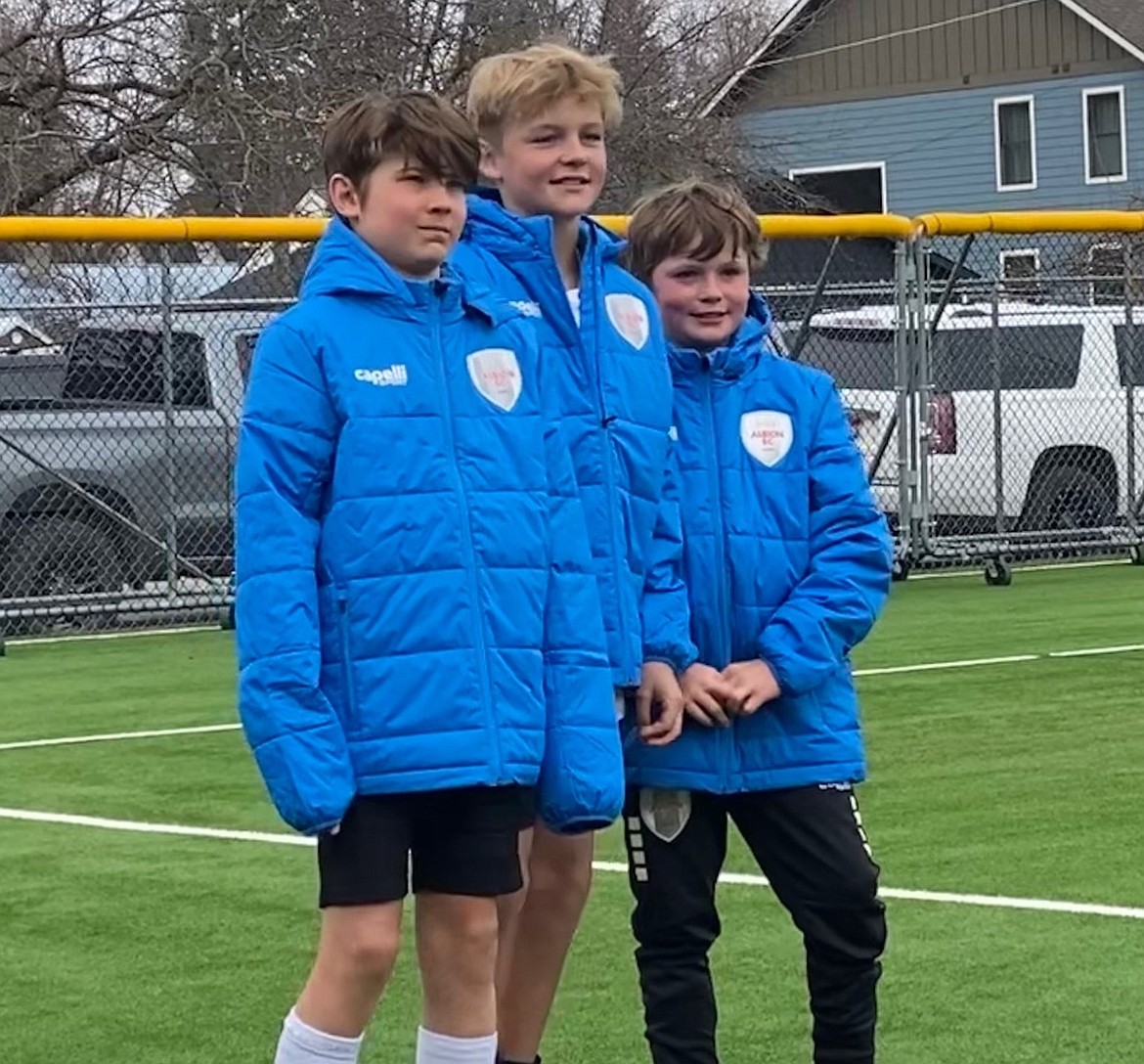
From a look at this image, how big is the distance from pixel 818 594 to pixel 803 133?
1491 inches

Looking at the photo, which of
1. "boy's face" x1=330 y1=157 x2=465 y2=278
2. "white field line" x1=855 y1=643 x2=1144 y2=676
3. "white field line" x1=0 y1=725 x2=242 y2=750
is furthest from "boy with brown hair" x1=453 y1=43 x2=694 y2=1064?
"white field line" x1=855 y1=643 x2=1144 y2=676

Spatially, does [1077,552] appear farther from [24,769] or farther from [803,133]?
[803,133]

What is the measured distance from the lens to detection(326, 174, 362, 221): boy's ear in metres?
3.94

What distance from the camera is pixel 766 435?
4422 mm

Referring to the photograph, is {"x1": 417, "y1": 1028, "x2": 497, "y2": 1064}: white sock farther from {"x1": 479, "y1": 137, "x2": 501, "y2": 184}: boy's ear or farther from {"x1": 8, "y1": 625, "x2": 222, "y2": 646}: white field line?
{"x1": 8, "y1": 625, "x2": 222, "y2": 646}: white field line

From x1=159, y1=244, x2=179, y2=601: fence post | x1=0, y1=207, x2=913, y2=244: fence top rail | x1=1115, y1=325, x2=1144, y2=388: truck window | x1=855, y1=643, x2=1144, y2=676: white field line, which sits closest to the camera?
x1=855, y1=643, x2=1144, y2=676: white field line

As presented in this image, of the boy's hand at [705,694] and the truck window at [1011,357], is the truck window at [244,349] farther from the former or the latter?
the boy's hand at [705,694]

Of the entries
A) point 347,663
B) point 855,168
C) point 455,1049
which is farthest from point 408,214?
→ point 855,168

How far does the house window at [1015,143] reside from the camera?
40.0 meters

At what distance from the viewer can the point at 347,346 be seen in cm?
381

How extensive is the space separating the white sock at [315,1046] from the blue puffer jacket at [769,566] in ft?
2.60

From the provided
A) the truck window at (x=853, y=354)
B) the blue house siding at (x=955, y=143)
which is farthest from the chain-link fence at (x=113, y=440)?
the blue house siding at (x=955, y=143)

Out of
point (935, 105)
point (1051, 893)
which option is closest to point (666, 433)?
point (1051, 893)

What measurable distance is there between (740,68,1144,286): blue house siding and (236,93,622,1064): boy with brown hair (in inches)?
1347
